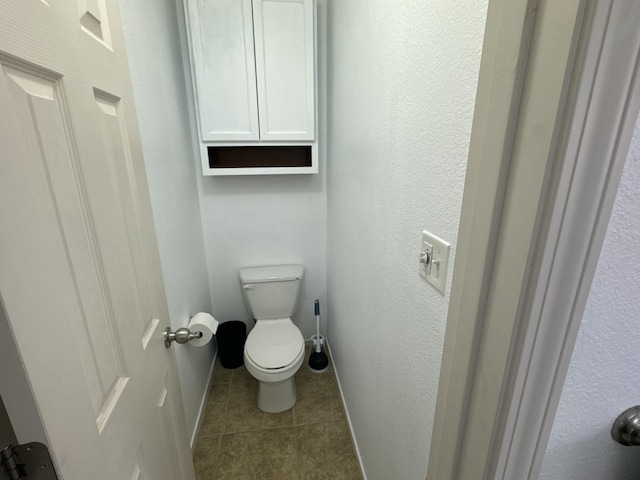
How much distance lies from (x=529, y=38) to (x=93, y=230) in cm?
69

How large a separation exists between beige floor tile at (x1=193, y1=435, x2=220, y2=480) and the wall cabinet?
1.42 metres

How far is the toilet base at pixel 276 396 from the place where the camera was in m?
1.71

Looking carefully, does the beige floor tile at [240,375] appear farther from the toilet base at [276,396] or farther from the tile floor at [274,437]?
the toilet base at [276,396]

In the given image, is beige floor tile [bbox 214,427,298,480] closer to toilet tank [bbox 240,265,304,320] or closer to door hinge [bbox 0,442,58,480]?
toilet tank [bbox 240,265,304,320]

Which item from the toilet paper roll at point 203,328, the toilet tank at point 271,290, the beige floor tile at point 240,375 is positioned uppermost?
the toilet paper roll at point 203,328

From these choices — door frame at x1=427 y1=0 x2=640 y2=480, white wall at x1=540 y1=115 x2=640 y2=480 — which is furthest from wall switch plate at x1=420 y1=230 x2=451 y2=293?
white wall at x1=540 y1=115 x2=640 y2=480

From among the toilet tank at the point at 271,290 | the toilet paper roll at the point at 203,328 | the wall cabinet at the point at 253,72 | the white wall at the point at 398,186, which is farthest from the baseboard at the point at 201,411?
the wall cabinet at the point at 253,72

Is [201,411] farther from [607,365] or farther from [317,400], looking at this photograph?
[607,365]

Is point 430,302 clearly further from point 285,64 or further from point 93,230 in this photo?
point 285,64

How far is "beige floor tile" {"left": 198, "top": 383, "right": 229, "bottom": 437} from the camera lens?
163 centimetres

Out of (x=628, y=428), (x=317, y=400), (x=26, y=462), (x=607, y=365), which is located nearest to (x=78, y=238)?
(x=26, y=462)

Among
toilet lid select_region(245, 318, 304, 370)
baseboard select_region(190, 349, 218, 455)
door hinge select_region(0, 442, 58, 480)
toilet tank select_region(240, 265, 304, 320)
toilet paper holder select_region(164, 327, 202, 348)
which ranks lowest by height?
baseboard select_region(190, 349, 218, 455)

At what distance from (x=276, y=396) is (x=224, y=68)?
177 centimetres

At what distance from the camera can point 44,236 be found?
41 centimetres
